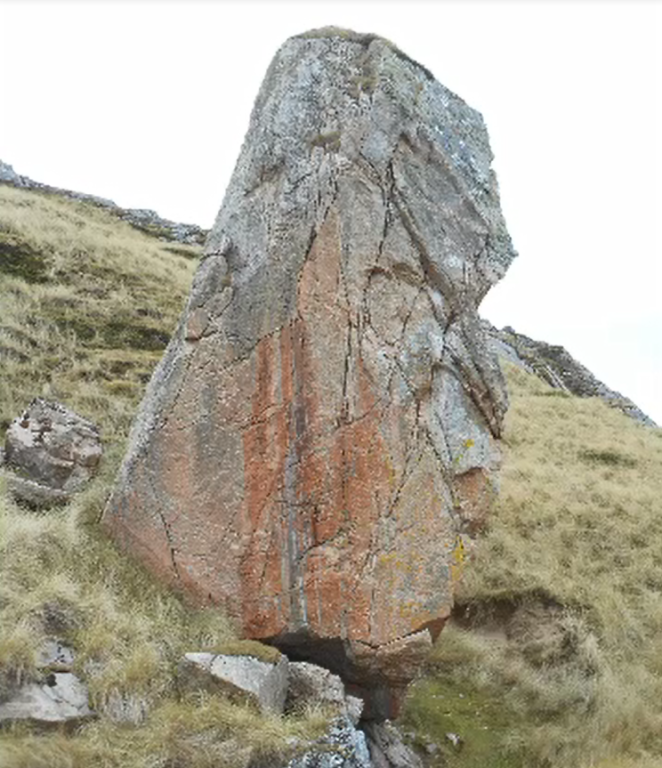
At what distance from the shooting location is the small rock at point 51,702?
18.4 feet

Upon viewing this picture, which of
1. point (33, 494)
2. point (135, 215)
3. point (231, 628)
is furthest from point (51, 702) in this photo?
point (135, 215)

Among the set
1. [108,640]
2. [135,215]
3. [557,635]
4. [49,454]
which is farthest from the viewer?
[135,215]

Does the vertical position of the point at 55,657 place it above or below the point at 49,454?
below

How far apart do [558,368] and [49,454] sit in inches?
1329

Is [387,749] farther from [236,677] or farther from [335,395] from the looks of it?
[335,395]

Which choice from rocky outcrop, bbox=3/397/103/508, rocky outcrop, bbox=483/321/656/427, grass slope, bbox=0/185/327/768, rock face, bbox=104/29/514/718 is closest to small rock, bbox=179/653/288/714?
grass slope, bbox=0/185/327/768

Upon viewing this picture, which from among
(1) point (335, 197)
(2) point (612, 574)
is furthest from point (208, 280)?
(2) point (612, 574)

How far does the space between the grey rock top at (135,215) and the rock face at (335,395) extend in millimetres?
30577

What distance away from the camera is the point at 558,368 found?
4022 cm

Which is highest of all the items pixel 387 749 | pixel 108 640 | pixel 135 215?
pixel 135 215

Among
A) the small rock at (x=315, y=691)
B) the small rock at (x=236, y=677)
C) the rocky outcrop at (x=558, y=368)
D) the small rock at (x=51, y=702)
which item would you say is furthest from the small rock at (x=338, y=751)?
the rocky outcrop at (x=558, y=368)

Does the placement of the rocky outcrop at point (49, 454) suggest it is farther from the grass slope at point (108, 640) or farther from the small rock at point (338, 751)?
the small rock at point (338, 751)

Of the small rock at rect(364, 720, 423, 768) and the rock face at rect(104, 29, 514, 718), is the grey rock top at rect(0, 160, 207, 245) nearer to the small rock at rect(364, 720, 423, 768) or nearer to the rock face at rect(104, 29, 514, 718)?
the rock face at rect(104, 29, 514, 718)

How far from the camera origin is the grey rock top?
129ft
